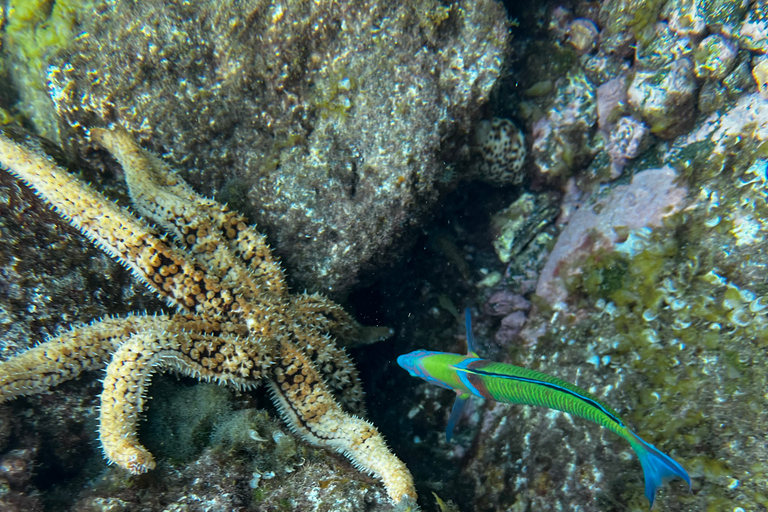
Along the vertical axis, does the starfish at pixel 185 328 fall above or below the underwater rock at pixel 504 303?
below

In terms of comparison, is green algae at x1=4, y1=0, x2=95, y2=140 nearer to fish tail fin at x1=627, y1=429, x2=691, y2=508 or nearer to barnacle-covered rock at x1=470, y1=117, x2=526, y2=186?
barnacle-covered rock at x1=470, y1=117, x2=526, y2=186

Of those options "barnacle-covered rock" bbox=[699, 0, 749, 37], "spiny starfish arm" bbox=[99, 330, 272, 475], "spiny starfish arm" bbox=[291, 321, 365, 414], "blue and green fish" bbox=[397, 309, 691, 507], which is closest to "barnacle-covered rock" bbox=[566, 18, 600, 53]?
"barnacle-covered rock" bbox=[699, 0, 749, 37]

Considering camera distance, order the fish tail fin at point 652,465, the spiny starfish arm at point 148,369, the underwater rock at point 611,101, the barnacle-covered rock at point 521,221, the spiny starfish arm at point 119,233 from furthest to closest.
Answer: the barnacle-covered rock at point 521,221, the underwater rock at point 611,101, the spiny starfish arm at point 119,233, the spiny starfish arm at point 148,369, the fish tail fin at point 652,465

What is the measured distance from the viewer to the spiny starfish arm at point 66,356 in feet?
6.79

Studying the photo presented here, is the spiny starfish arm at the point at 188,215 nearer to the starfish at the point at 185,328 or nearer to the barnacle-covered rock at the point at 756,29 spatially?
the starfish at the point at 185,328

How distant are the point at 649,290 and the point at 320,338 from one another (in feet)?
7.89

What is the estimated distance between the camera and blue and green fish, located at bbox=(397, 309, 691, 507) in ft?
6.11

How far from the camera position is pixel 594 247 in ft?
10.4

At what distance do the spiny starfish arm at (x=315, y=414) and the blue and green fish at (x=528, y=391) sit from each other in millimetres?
504

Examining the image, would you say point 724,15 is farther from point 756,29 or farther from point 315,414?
point 315,414

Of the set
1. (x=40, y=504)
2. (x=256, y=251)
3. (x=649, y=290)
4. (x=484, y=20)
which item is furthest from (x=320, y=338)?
(x=484, y=20)

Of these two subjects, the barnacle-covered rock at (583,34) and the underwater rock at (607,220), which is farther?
the barnacle-covered rock at (583,34)

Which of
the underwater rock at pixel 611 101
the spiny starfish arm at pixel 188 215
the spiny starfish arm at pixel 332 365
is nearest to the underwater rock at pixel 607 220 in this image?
the underwater rock at pixel 611 101

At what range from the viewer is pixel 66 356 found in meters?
2.15
